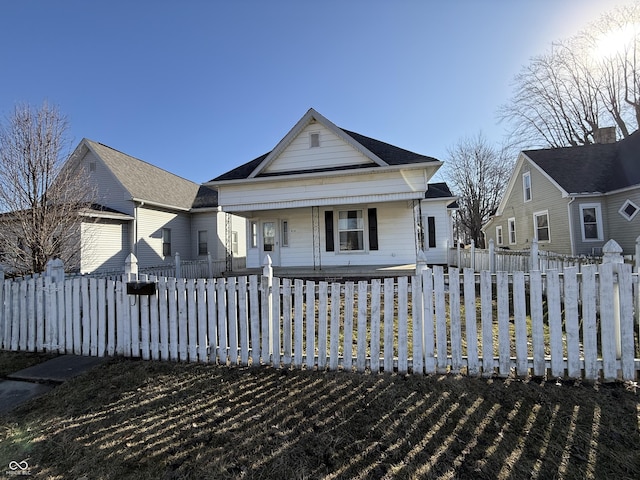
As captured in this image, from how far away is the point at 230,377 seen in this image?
390 centimetres

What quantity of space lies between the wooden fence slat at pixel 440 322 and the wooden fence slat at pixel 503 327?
62cm

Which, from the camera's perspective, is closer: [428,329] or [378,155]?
[428,329]

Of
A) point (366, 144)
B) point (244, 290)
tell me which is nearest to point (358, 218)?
point (366, 144)

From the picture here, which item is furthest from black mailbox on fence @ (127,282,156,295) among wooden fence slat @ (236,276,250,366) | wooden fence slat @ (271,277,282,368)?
wooden fence slat @ (271,277,282,368)

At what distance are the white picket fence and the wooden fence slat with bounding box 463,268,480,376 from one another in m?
0.01

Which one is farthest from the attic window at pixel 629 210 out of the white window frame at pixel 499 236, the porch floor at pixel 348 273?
the porch floor at pixel 348 273

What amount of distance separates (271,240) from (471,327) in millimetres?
10344

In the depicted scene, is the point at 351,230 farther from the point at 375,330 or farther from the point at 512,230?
the point at 512,230

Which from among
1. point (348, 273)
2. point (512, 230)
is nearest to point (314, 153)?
point (348, 273)

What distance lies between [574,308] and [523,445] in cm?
191

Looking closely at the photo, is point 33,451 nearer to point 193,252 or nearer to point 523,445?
point 523,445

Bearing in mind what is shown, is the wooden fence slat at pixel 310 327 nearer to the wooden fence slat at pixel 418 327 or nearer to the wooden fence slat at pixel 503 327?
the wooden fence slat at pixel 418 327

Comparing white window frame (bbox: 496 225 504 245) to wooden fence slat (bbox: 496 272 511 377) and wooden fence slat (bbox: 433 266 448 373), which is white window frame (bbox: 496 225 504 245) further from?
wooden fence slat (bbox: 433 266 448 373)

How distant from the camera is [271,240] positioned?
519 inches
